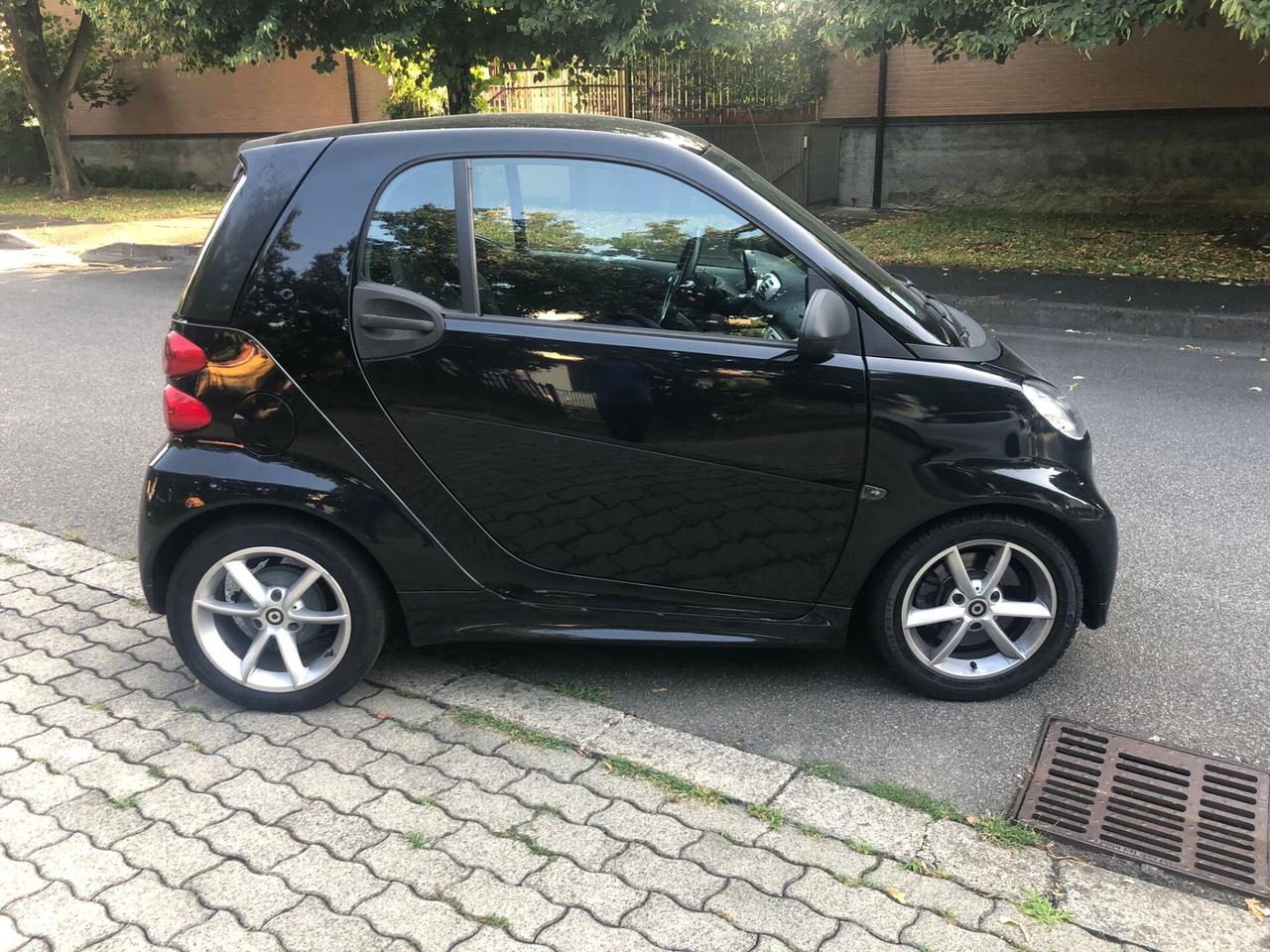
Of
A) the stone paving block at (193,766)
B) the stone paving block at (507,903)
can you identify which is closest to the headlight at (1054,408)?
the stone paving block at (507,903)

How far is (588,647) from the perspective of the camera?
3.61 m

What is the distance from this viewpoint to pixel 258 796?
9.12ft

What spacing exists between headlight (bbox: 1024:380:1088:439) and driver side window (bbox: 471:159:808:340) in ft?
2.62

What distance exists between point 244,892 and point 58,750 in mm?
990

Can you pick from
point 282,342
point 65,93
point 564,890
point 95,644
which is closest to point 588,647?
point 564,890

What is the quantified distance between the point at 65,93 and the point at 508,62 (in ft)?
39.9

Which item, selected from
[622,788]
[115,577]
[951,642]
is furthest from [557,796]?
[115,577]

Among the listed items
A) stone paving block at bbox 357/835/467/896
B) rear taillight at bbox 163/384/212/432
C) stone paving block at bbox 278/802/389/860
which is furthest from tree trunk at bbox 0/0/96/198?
stone paving block at bbox 357/835/467/896

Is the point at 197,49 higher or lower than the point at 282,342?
higher

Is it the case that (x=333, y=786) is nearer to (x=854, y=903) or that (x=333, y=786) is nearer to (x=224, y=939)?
(x=224, y=939)

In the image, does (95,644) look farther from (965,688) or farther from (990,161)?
(990,161)

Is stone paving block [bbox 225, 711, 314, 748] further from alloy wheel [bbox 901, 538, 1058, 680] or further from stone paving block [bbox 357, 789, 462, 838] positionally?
alloy wheel [bbox 901, 538, 1058, 680]

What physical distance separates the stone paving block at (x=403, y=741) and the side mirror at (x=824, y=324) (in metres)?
1.60

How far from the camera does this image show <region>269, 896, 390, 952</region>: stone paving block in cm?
226
